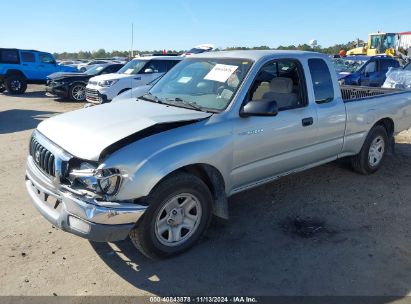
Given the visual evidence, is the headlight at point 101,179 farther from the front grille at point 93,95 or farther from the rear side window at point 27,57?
the rear side window at point 27,57

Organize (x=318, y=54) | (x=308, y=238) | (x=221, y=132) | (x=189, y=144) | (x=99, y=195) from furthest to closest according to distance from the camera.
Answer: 1. (x=318, y=54)
2. (x=308, y=238)
3. (x=221, y=132)
4. (x=189, y=144)
5. (x=99, y=195)

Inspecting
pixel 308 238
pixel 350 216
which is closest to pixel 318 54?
pixel 350 216

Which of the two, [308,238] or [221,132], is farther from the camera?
[308,238]

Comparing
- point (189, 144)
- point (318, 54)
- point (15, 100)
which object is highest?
point (318, 54)

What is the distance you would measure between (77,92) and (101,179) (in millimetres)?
13959

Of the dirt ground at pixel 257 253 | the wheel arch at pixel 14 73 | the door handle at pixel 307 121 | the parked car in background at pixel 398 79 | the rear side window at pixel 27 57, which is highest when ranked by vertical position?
the rear side window at pixel 27 57

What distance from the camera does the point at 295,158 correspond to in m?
4.51

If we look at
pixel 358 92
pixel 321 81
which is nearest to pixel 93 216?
pixel 321 81

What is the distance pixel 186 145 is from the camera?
3.38 m

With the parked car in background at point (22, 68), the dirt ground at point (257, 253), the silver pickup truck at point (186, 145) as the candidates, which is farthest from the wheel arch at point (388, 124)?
the parked car in background at point (22, 68)

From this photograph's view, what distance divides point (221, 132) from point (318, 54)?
6.78 ft

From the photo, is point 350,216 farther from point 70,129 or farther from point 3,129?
point 3,129

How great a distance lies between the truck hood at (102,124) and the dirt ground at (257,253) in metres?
1.09

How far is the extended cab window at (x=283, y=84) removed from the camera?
4411 mm
